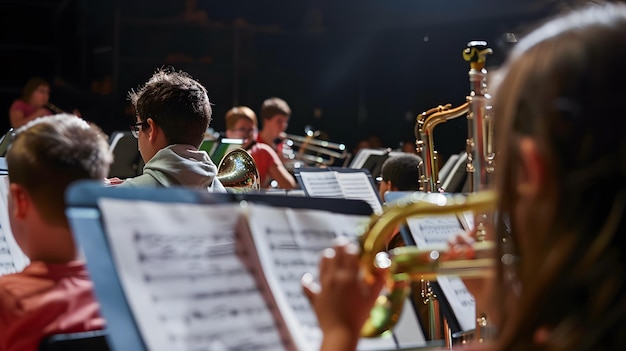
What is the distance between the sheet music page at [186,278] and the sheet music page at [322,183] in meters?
2.61

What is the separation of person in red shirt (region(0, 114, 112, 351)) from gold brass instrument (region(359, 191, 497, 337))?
653 millimetres

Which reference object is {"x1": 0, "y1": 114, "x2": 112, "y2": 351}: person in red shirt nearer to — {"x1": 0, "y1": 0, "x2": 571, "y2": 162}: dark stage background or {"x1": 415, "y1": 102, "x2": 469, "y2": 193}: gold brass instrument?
{"x1": 415, "y1": 102, "x2": 469, "y2": 193}: gold brass instrument

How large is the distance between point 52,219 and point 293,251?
0.54 meters

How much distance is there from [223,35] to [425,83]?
2.38 m

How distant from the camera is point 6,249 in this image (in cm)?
231

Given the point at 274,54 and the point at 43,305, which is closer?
the point at 43,305

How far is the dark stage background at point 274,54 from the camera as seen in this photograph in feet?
32.3

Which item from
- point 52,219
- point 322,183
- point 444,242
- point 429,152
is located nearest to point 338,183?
point 322,183

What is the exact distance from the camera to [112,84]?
32.5 feet

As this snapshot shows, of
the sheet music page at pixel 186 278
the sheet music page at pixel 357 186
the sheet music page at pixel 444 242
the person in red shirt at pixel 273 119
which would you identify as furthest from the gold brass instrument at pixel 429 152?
the person in red shirt at pixel 273 119

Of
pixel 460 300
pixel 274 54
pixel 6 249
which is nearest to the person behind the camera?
pixel 6 249

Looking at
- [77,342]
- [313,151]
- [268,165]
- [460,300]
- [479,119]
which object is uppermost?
[479,119]

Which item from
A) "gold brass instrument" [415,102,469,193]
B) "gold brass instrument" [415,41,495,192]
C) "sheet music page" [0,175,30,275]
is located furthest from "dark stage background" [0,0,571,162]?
"sheet music page" [0,175,30,275]

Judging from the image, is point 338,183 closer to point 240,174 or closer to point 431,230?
point 240,174
